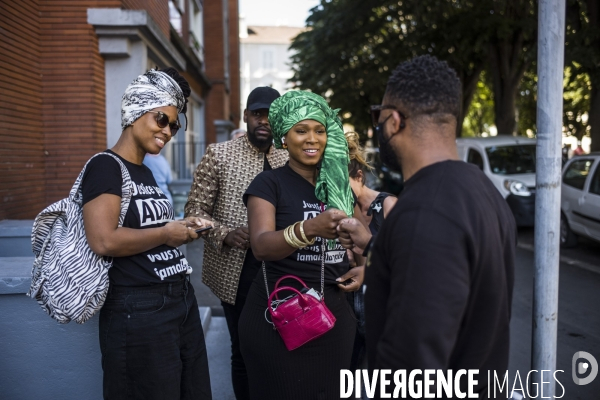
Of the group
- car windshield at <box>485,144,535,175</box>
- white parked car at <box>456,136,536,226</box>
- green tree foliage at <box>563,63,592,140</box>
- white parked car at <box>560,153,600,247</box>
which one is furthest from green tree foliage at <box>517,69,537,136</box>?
white parked car at <box>560,153,600,247</box>

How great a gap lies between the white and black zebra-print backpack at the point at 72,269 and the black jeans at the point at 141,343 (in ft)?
0.35

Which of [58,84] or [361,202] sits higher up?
[58,84]

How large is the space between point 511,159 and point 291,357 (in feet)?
37.0

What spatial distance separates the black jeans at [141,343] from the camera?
2.54m

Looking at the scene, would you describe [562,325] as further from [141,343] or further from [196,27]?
[196,27]

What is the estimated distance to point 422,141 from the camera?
177cm

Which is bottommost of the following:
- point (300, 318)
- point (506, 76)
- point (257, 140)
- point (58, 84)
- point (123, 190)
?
point (300, 318)

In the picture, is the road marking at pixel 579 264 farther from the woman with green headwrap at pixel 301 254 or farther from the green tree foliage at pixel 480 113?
the green tree foliage at pixel 480 113

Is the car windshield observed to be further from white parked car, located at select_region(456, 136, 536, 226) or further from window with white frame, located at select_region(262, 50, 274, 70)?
window with white frame, located at select_region(262, 50, 274, 70)

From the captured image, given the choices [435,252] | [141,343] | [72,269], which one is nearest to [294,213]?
[141,343]

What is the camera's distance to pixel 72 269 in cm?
250

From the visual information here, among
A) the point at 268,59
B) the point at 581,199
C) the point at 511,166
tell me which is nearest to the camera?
the point at 581,199

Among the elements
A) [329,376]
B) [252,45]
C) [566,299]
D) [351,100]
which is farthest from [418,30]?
[252,45]

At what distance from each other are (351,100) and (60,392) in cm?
1878
